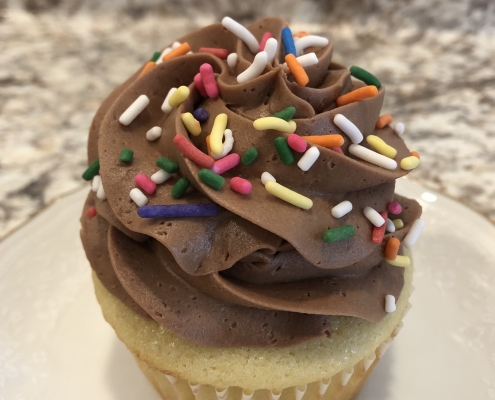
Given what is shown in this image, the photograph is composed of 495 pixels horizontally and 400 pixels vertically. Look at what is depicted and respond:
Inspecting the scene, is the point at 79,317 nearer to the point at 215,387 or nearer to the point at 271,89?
the point at 215,387

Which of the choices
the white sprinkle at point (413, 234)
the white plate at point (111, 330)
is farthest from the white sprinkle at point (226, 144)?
the white plate at point (111, 330)

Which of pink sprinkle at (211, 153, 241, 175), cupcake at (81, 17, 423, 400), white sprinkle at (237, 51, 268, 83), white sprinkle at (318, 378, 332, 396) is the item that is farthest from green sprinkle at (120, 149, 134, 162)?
white sprinkle at (318, 378, 332, 396)

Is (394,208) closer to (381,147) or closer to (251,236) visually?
(381,147)

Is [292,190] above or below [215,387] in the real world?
above

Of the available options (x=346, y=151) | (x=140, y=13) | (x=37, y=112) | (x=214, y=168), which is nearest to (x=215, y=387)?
(x=214, y=168)

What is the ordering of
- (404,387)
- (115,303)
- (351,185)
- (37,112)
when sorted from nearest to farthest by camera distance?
1. (351,185)
2. (115,303)
3. (404,387)
4. (37,112)

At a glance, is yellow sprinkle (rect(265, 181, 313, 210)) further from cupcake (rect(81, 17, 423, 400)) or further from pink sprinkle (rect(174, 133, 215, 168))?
pink sprinkle (rect(174, 133, 215, 168))

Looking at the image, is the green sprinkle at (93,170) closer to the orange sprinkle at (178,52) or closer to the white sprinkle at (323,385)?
the orange sprinkle at (178,52)

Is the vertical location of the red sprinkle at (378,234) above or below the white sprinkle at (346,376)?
above
